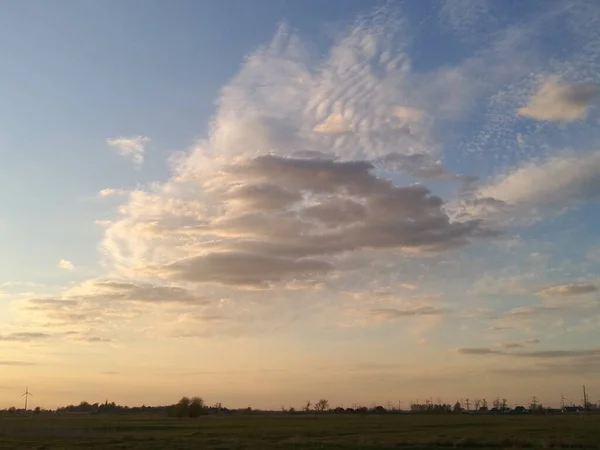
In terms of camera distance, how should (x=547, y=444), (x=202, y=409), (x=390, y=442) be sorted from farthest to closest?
(x=202, y=409), (x=390, y=442), (x=547, y=444)

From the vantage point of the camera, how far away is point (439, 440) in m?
55.7

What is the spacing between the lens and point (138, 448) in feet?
161

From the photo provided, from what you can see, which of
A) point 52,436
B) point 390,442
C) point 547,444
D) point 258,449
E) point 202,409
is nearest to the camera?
point 258,449

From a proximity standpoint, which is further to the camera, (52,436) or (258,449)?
(52,436)

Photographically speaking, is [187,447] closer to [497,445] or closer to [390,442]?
[390,442]

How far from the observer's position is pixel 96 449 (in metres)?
48.5

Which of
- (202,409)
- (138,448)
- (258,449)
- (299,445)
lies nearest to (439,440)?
(299,445)

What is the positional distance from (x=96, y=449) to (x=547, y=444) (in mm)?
34075

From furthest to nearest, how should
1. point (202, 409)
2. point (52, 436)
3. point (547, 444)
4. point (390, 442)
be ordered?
point (202, 409), point (52, 436), point (390, 442), point (547, 444)

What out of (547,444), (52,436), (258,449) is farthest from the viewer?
(52,436)

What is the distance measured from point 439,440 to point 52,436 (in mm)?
38668

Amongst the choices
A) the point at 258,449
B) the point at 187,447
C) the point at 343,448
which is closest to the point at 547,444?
the point at 343,448

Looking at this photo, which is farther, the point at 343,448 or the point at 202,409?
the point at 202,409

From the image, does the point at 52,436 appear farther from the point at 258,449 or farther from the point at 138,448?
the point at 258,449
